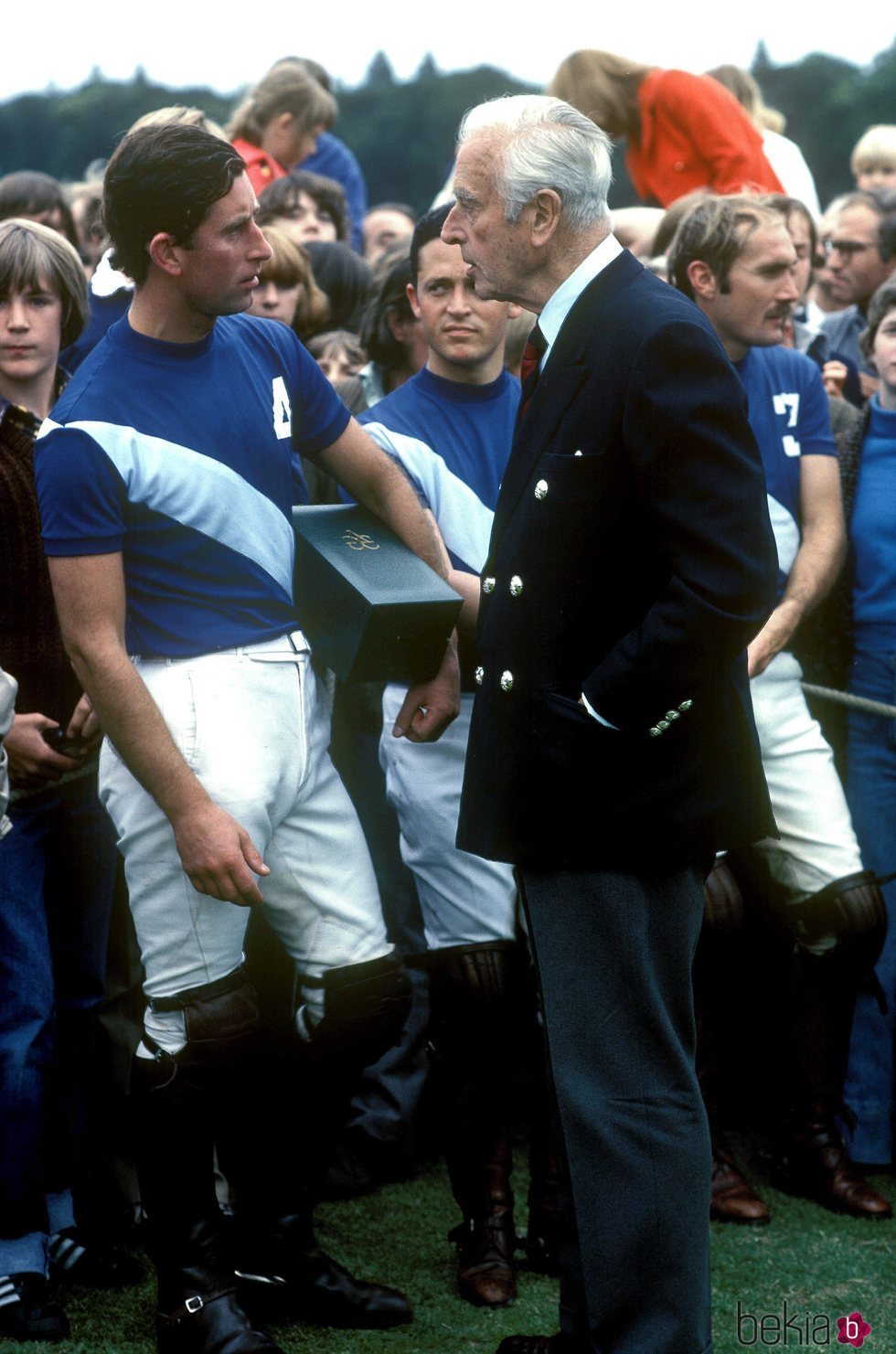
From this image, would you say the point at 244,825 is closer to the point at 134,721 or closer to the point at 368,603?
the point at 134,721

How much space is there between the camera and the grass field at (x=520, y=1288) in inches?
128

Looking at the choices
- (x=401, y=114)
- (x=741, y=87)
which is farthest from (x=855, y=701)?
(x=401, y=114)

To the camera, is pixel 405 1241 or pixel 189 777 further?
pixel 405 1241

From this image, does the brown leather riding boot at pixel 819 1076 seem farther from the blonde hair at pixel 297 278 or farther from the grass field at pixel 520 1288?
the blonde hair at pixel 297 278

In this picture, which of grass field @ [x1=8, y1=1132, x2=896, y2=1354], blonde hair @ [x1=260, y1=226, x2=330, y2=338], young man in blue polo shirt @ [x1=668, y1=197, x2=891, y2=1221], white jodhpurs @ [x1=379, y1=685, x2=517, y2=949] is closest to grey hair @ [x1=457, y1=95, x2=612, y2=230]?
white jodhpurs @ [x1=379, y1=685, x2=517, y2=949]

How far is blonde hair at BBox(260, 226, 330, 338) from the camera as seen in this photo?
4.66 metres

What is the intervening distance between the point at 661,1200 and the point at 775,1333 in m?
0.77

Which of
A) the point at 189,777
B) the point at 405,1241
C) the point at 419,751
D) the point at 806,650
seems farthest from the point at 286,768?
the point at 806,650

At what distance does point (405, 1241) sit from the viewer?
3.75 metres

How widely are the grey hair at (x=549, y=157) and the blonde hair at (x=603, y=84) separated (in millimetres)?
3903

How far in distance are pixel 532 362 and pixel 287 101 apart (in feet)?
15.4

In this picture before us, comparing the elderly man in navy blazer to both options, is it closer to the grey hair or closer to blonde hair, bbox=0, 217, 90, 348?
the grey hair

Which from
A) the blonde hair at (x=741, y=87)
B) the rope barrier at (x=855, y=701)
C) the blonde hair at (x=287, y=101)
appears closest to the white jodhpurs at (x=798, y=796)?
the rope barrier at (x=855, y=701)

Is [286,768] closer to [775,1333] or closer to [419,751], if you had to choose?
[419,751]
